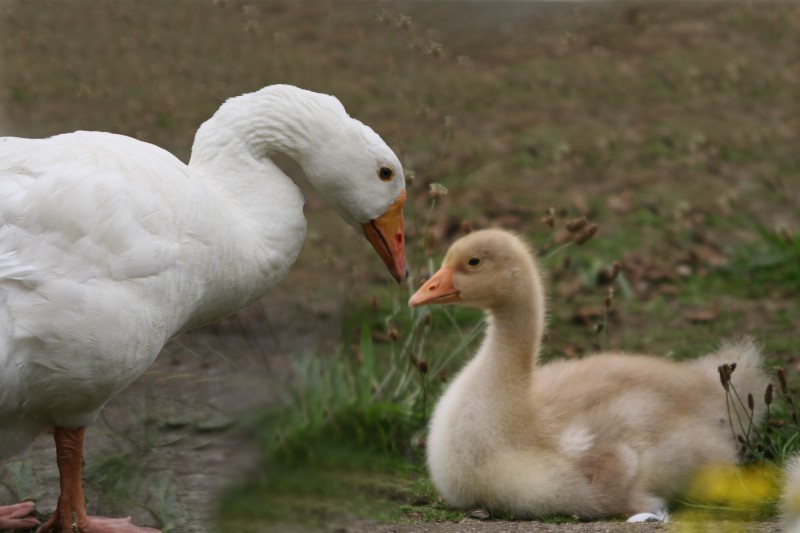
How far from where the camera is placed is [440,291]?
583 cm

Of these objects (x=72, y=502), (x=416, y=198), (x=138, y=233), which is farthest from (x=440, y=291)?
(x=416, y=198)

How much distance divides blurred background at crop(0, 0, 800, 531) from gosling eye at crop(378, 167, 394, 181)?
1138mm

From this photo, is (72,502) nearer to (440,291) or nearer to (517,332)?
(440,291)

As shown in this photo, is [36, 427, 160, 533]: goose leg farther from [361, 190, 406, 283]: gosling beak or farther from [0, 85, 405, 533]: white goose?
[361, 190, 406, 283]: gosling beak

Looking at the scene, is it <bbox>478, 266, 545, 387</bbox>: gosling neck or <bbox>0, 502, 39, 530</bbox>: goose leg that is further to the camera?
<bbox>478, 266, 545, 387</bbox>: gosling neck

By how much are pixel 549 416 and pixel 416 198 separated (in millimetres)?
4769

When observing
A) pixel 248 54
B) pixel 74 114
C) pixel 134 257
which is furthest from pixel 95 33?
pixel 134 257

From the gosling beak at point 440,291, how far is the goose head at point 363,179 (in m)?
0.52

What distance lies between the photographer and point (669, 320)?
8.08m

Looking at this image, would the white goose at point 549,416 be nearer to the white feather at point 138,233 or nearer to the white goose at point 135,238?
the white goose at point 135,238

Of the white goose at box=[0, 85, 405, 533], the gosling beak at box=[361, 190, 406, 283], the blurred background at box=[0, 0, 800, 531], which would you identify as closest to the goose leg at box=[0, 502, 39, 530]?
the white goose at box=[0, 85, 405, 533]

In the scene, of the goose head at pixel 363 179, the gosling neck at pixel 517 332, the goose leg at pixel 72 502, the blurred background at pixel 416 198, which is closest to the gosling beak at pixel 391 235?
the goose head at pixel 363 179

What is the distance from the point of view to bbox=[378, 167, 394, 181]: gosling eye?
518 cm

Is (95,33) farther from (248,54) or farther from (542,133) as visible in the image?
(542,133)
